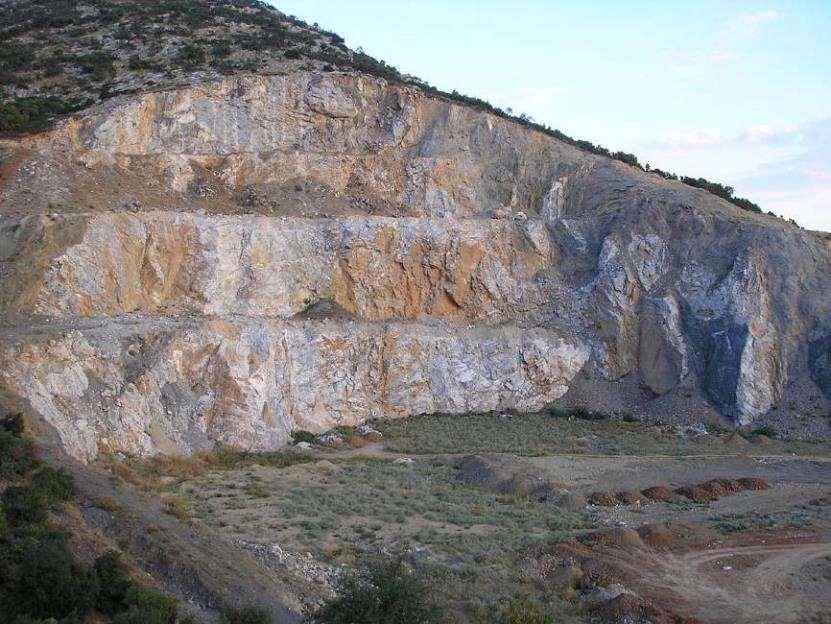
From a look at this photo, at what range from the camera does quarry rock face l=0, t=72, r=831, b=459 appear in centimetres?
2578

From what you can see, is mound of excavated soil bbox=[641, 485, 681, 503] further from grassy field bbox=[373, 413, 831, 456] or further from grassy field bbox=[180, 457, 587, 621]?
grassy field bbox=[373, 413, 831, 456]

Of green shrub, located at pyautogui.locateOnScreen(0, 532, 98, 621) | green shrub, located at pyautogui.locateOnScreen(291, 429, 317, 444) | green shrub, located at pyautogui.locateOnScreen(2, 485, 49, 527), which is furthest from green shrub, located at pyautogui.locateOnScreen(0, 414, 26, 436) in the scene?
green shrub, located at pyautogui.locateOnScreen(291, 429, 317, 444)

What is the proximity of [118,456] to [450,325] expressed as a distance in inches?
655

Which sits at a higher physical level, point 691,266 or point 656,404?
point 691,266

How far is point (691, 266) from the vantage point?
121 feet

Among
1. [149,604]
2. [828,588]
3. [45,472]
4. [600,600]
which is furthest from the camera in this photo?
[828,588]

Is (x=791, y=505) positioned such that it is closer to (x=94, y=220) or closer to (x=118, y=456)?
(x=118, y=456)

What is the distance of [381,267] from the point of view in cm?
3428

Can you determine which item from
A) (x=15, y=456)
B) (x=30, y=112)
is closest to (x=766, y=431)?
(x=15, y=456)

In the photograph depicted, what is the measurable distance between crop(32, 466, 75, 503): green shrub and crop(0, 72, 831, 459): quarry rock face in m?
9.63

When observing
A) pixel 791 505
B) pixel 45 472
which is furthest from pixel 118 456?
pixel 791 505

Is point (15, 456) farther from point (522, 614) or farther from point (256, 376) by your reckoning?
point (256, 376)

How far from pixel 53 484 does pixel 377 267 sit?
2258 centimetres

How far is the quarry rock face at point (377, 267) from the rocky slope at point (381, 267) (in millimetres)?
93
